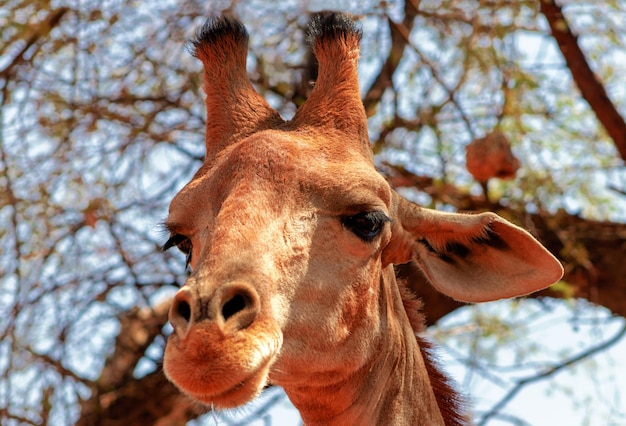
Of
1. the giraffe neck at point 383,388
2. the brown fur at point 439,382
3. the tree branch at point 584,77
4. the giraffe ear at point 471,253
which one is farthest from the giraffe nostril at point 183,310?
the tree branch at point 584,77

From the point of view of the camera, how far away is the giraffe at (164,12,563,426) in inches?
162

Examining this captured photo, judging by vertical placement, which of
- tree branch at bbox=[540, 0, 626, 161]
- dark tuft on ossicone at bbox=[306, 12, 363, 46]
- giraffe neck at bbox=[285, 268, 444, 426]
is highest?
tree branch at bbox=[540, 0, 626, 161]

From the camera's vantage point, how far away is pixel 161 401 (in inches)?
379

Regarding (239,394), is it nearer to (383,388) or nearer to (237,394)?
(237,394)

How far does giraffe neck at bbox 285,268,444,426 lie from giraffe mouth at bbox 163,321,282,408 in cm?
66

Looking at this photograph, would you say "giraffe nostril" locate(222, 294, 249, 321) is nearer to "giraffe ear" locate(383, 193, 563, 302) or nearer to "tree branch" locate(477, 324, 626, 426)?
"giraffe ear" locate(383, 193, 563, 302)

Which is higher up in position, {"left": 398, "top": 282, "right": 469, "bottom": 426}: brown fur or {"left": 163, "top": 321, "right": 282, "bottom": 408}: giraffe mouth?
{"left": 398, "top": 282, "right": 469, "bottom": 426}: brown fur

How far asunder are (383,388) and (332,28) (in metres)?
1.85

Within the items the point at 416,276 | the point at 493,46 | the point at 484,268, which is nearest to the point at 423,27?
the point at 493,46

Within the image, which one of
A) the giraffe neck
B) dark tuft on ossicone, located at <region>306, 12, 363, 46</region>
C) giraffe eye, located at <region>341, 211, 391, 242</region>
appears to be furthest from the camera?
dark tuft on ossicone, located at <region>306, 12, 363, 46</region>

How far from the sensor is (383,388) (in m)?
5.18

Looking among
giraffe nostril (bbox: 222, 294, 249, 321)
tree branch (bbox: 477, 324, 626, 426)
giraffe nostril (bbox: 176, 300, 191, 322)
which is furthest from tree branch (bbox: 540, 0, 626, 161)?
giraffe nostril (bbox: 176, 300, 191, 322)

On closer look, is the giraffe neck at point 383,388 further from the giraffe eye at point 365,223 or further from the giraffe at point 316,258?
the giraffe eye at point 365,223

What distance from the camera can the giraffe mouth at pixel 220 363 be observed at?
3.97 metres
